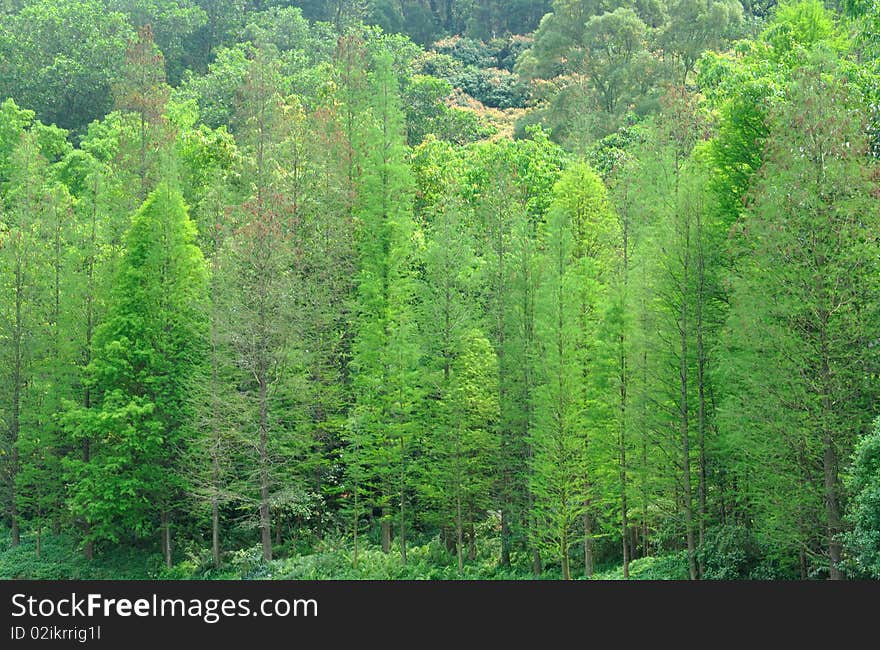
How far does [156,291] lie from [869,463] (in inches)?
911

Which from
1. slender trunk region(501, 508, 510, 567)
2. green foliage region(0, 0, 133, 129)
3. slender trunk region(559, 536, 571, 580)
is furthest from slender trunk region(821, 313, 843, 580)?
green foliage region(0, 0, 133, 129)

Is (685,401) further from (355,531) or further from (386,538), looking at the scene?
(386,538)

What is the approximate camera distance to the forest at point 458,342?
78.0 feet

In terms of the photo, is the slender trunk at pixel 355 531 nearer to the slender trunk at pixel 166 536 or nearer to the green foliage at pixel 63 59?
the slender trunk at pixel 166 536

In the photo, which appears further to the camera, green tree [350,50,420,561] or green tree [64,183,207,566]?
green tree [64,183,207,566]

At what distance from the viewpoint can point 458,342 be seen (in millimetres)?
32625

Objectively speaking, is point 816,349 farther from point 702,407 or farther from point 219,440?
point 219,440

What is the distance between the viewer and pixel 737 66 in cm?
3025

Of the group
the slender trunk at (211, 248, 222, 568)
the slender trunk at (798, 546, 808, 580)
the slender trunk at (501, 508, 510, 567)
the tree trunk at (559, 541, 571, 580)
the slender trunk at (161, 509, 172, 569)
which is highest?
the slender trunk at (211, 248, 222, 568)

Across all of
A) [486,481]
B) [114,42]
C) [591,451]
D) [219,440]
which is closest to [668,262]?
[591,451]

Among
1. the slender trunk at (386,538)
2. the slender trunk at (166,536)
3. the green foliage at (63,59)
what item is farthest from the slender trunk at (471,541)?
the green foliage at (63,59)

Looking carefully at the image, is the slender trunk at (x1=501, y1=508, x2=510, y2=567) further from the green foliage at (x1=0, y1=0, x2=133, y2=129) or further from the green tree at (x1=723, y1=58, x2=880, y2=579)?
the green foliage at (x1=0, y1=0, x2=133, y2=129)

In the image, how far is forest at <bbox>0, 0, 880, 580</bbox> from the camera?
78.0 feet

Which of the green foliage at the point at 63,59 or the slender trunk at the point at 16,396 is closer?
the slender trunk at the point at 16,396
